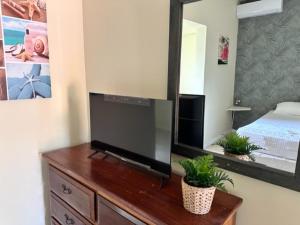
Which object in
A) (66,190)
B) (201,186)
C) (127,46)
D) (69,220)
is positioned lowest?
(69,220)

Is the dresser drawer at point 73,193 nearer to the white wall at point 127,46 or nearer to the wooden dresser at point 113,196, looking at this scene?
the wooden dresser at point 113,196

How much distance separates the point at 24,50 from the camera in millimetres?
1576

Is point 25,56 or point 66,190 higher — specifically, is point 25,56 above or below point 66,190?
above

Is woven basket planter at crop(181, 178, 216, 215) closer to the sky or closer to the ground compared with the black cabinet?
closer to the ground

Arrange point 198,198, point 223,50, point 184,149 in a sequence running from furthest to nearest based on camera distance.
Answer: point 184,149
point 223,50
point 198,198

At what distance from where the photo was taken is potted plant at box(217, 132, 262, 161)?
1.06 meters

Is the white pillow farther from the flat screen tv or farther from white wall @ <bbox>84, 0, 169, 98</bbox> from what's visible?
white wall @ <bbox>84, 0, 169, 98</bbox>

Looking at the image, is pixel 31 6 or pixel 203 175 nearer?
pixel 203 175

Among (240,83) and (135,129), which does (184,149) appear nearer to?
(135,129)

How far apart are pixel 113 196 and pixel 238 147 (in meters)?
0.64

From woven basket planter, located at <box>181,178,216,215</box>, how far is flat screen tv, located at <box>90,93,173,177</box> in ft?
0.69

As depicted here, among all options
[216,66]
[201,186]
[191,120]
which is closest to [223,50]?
[216,66]

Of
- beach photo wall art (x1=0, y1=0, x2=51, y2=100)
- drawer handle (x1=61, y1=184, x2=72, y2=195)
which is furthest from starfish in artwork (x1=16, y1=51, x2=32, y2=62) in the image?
drawer handle (x1=61, y1=184, x2=72, y2=195)

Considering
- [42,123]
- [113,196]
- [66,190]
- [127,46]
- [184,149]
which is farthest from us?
[42,123]
